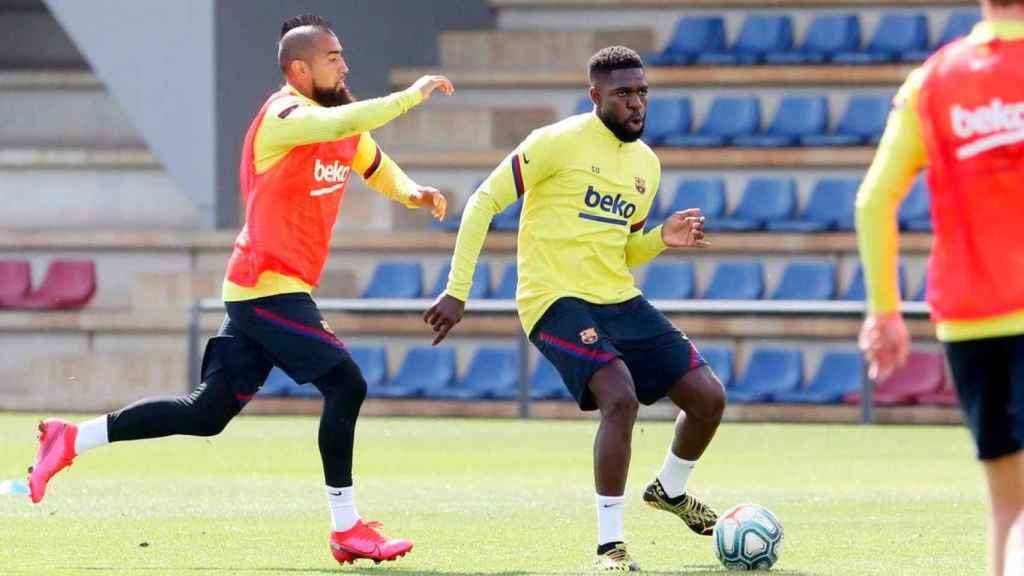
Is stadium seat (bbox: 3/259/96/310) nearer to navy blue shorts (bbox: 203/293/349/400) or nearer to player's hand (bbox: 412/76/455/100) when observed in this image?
navy blue shorts (bbox: 203/293/349/400)

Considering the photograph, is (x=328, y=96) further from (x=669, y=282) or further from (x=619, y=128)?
(x=669, y=282)

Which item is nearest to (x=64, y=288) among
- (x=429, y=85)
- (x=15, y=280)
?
(x=15, y=280)

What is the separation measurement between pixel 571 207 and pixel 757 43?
15352mm

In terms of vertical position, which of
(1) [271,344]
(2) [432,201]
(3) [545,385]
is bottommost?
(3) [545,385]

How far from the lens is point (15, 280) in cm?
2389

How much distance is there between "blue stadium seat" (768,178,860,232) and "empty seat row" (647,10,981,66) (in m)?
1.87

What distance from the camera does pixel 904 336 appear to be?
5160mm

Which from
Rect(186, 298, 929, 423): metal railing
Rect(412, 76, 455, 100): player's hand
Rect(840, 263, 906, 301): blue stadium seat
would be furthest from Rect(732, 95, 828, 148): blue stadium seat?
Rect(412, 76, 455, 100): player's hand

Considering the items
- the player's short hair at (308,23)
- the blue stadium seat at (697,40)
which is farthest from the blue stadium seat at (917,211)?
the player's short hair at (308,23)

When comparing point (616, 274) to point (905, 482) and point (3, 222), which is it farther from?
point (3, 222)

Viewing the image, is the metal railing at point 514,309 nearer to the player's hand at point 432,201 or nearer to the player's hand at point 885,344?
the player's hand at point 432,201

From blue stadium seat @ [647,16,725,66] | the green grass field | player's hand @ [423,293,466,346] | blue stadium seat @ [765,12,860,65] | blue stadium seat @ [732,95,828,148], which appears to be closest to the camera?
player's hand @ [423,293,466,346]

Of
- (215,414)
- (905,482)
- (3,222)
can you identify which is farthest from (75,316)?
(215,414)

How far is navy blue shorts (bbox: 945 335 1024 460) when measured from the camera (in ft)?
17.2
